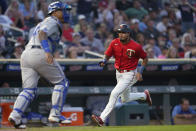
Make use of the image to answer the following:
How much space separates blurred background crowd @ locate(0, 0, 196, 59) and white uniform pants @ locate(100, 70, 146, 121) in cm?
309

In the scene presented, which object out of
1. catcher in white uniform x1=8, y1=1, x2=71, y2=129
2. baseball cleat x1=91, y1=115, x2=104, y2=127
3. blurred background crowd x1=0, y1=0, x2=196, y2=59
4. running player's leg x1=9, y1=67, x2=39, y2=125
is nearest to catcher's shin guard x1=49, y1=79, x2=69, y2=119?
catcher in white uniform x1=8, y1=1, x2=71, y2=129

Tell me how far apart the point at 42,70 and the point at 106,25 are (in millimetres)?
8084

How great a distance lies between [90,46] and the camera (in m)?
13.1

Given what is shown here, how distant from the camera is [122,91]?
27.2ft

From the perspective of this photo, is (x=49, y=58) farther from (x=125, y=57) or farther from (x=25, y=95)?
(x=125, y=57)

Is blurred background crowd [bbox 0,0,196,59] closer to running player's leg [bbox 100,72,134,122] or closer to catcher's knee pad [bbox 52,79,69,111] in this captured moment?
running player's leg [bbox 100,72,134,122]

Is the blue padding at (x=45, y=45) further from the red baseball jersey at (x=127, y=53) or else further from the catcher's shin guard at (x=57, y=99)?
the red baseball jersey at (x=127, y=53)

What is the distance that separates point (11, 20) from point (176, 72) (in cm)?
474

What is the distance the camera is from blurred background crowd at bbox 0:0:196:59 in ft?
40.9

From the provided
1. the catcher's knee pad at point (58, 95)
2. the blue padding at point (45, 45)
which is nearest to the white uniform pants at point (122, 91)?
the catcher's knee pad at point (58, 95)

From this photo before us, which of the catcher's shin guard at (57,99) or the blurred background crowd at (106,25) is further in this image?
the blurred background crowd at (106,25)

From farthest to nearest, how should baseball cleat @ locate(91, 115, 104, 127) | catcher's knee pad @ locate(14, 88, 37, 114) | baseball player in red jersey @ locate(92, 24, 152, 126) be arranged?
1. baseball player in red jersey @ locate(92, 24, 152, 126)
2. baseball cleat @ locate(91, 115, 104, 127)
3. catcher's knee pad @ locate(14, 88, 37, 114)

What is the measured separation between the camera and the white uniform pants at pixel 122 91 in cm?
806

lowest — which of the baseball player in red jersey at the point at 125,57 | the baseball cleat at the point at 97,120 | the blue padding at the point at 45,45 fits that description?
the baseball cleat at the point at 97,120
